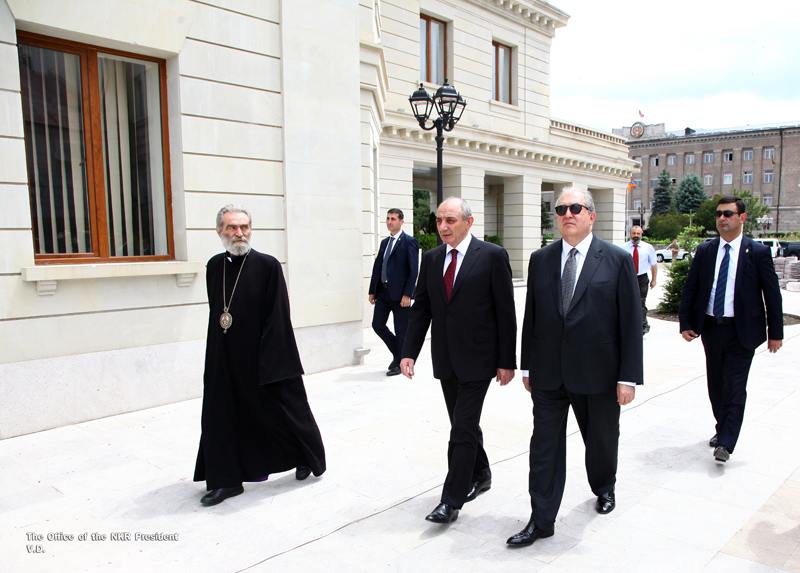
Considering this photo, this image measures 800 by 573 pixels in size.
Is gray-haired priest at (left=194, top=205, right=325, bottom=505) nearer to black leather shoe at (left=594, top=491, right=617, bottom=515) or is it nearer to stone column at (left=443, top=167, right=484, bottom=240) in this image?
black leather shoe at (left=594, top=491, right=617, bottom=515)

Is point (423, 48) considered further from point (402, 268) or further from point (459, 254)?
point (459, 254)

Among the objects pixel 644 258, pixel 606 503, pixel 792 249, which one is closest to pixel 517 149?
pixel 644 258

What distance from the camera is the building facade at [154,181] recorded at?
5.73m

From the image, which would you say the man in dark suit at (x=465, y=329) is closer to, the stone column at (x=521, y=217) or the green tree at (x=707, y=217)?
the stone column at (x=521, y=217)

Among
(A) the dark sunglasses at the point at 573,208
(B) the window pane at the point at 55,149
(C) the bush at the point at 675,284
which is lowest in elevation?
(C) the bush at the point at 675,284

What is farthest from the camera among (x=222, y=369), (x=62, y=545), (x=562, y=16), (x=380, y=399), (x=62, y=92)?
(x=562, y=16)

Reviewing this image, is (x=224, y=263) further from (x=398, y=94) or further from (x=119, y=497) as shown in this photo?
(x=398, y=94)

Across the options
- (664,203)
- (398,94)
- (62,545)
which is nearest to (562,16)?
(398,94)

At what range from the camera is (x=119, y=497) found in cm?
430

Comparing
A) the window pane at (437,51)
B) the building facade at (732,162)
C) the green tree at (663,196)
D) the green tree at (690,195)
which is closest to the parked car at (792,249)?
the green tree at (690,195)

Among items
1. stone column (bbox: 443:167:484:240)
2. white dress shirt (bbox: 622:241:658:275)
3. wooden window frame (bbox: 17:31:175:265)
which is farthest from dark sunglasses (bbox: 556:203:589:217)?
stone column (bbox: 443:167:484:240)

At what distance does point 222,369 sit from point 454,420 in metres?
1.70

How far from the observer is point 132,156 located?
6.72 metres

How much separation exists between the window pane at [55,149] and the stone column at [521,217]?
18.4 m
